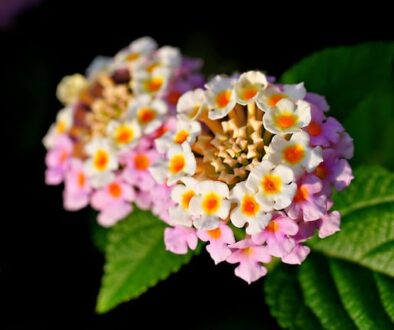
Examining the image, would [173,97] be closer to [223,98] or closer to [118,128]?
[118,128]

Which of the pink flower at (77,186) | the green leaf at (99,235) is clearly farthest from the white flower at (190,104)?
the green leaf at (99,235)

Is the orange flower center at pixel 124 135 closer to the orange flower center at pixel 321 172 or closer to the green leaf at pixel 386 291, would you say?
the orange flower center at pixel 321 172

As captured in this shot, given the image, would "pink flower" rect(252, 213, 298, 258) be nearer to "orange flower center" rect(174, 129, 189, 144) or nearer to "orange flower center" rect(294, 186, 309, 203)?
"orange flower center" rect(294, 186, 309, 203)

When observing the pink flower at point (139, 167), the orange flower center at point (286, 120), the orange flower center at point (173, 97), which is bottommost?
the pink flower at point (139, 167)

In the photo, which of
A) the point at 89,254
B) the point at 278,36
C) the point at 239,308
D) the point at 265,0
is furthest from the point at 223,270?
the point at 265,0

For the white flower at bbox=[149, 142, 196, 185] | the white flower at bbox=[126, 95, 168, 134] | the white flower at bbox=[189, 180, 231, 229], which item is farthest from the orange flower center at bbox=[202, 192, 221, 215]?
the white flower at bbox=[126, 95, 168, 134]

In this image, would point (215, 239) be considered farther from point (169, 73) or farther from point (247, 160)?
point (169, 73)
